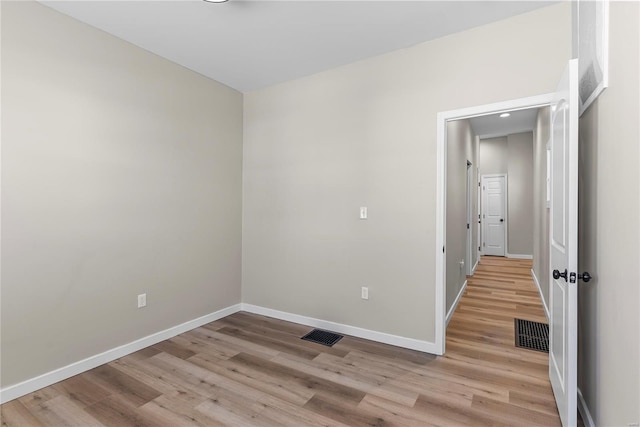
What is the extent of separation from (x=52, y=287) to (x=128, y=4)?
2.07 metres

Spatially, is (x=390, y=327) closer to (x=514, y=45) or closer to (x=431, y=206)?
(x=431, y=206)

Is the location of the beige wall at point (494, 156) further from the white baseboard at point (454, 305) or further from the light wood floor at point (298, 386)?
the light wood floor at point (298, 386)

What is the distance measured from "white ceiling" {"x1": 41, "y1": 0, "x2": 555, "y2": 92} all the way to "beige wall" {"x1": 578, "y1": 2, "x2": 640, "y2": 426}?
116 cm

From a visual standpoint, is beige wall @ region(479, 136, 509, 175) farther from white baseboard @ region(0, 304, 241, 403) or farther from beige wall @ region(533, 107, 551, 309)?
white baseboard @ region(0, 304, 241, 403)

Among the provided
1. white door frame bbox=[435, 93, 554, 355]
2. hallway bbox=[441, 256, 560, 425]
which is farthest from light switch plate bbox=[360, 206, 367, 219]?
hallway bbox=[441, 256, 560, 425]

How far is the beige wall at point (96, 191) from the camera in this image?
2.12m

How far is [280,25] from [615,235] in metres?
2.49

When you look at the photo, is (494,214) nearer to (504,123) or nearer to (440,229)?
(504,123)

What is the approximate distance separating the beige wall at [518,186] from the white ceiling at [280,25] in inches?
241

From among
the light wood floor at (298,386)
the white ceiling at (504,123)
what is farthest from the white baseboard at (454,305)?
the white ceiling at (504,123)

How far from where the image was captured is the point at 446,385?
2.22m

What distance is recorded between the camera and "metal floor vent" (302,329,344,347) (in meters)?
2.96

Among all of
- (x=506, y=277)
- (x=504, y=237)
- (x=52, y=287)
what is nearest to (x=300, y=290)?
(x=52, y=287)

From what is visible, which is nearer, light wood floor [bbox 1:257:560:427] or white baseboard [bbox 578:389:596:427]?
white baseboard [bbox 578:389:596:427]
